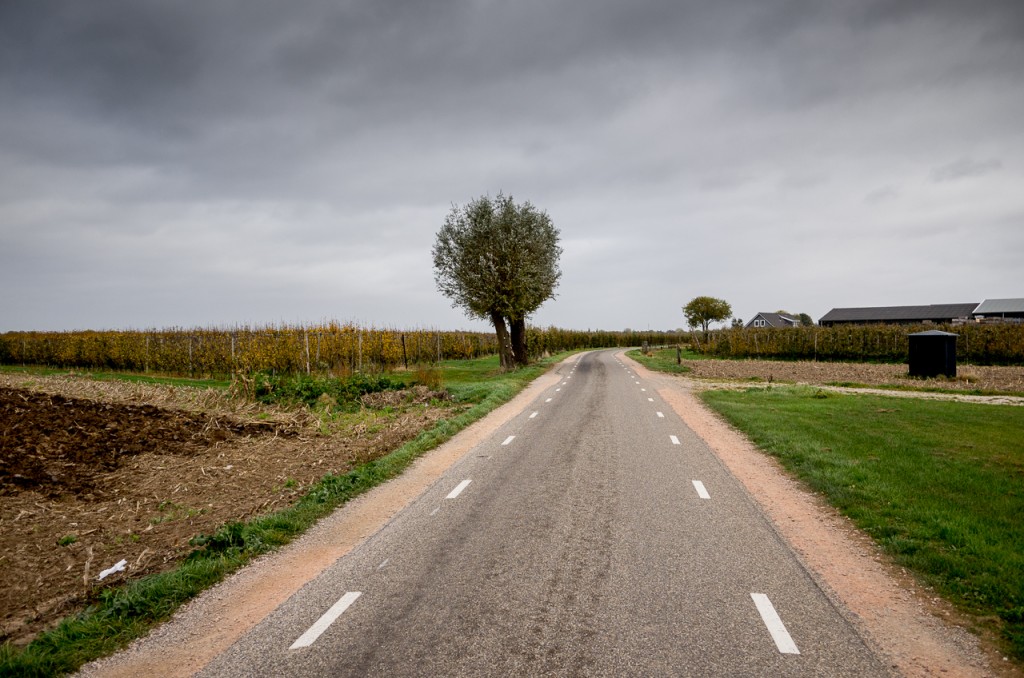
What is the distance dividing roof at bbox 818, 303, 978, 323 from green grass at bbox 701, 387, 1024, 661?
286 ft

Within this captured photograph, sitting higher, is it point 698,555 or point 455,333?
point 455,333

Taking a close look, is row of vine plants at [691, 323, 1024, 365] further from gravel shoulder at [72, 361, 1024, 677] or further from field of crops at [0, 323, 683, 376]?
gravel shoulder at [72, 361, 1024, 677]

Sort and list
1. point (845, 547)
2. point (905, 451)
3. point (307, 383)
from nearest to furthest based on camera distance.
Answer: point (845, 547)
point (905, 451)
point (307, 383)

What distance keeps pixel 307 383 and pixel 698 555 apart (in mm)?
16444

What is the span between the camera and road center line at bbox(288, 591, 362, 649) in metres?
4.40

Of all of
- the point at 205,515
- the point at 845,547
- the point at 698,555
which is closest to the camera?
the point at 698,555

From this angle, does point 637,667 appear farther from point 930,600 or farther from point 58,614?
point 58,614

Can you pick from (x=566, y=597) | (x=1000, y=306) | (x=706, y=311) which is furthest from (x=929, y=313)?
(x=566, y=597)

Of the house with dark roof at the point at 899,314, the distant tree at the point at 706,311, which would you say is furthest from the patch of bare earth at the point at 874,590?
the distant tree at the point at 706,311

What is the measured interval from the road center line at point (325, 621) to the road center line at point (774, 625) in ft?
11.4

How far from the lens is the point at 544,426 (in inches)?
586

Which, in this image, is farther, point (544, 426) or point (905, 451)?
point (544, 426)

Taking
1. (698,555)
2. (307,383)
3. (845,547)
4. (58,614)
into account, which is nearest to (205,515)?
(58,614)

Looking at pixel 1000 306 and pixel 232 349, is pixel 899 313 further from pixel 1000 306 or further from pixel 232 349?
pixel 232 349
